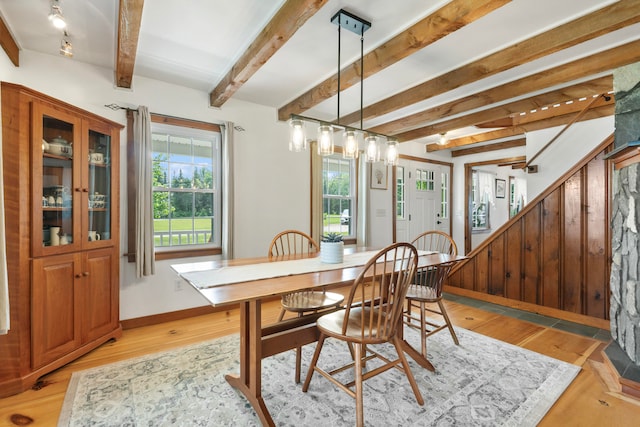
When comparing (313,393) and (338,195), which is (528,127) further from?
(313,393)

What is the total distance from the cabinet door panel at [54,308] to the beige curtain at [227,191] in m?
1.34

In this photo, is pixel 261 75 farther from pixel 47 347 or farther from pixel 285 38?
pixel 47 347

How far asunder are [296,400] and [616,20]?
301 cm

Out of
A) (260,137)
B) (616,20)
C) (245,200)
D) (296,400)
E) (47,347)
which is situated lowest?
(296,400)

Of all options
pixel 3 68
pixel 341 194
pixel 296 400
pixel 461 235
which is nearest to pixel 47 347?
pixel 296 400

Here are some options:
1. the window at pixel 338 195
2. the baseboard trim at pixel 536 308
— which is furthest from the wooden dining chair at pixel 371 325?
the window at pixel 338 195

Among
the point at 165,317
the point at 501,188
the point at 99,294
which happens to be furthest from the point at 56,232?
the point at 501,188

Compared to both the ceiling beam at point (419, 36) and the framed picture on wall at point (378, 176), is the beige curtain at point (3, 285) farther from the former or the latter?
the framed picture on wall at point (378, 176)

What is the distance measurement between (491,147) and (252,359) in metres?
5.69

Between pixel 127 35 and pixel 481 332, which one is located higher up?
pixel 127 35

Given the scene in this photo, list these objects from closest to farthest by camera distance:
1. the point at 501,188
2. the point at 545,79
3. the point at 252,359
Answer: the point at 252,359
the point at 545,79
the point at 501,188

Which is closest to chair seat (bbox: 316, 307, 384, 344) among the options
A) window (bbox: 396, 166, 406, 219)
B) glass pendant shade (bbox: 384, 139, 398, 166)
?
glass pendant shade (bbox: 384, 139, 398, 166)

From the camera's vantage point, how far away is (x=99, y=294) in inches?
101

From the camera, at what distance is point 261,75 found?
297cm
